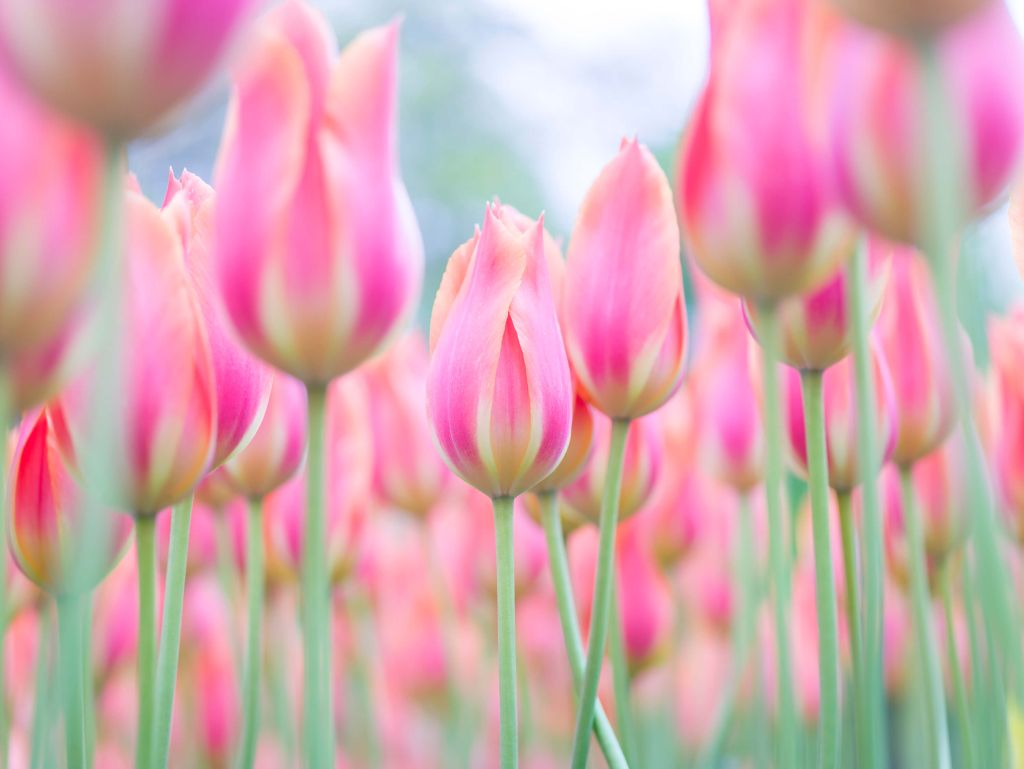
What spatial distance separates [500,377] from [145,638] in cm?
14

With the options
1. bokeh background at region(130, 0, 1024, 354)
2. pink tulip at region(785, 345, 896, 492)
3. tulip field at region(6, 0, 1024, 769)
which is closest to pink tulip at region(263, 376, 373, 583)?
tulip field at region(6, 0, 1024, 769)

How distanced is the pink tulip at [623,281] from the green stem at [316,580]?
13cm

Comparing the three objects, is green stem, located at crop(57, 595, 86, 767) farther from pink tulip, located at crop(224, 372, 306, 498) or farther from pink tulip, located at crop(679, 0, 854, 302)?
pink tulip, located at crop(679, 0, 854, 302)

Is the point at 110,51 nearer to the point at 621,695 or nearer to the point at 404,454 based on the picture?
the point at 621,695

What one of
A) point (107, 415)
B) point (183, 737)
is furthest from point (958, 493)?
point (183, 737)

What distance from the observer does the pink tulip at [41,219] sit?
8.7 inches

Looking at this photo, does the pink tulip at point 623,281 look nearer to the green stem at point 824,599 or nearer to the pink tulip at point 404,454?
the green stem at point 824,599

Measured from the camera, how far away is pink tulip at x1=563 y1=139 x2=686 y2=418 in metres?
0.40

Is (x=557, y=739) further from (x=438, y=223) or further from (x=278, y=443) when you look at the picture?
(x=438, y=223)

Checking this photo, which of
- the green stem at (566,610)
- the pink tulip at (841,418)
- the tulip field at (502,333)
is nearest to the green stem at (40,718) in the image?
the tulip field at (502,333)

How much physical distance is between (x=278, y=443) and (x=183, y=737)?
Result: 17.8 inches

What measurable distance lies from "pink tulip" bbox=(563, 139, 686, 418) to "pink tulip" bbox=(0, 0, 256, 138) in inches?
8.3

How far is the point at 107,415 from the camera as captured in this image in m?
0.21

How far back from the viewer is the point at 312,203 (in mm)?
311
